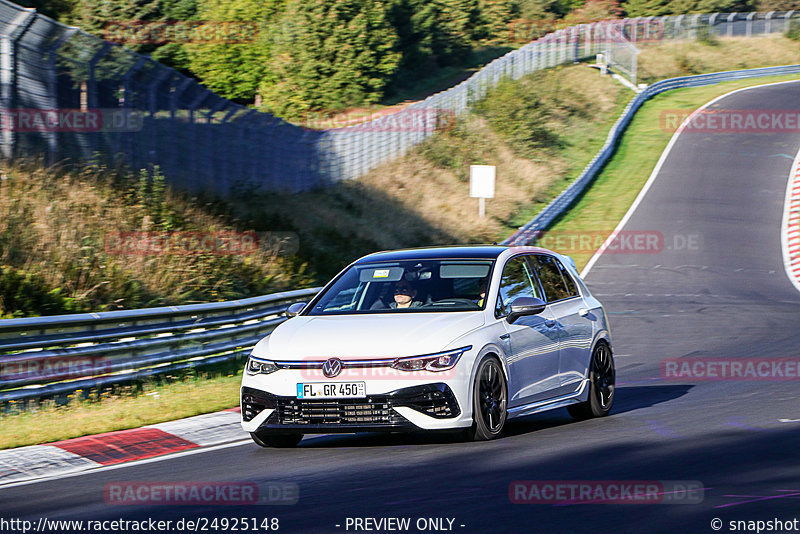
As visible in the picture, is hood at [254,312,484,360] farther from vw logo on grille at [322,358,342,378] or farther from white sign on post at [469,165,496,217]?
white sign on post at [469,165,496,217]

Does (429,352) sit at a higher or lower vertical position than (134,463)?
higher

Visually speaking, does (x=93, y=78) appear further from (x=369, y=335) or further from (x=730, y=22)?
(x=730, y=22)

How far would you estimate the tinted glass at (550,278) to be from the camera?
1077 cm

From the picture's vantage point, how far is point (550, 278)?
10969 millimetres

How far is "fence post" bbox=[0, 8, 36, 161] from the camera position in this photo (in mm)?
18922

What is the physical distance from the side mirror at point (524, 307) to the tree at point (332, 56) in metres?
54.8

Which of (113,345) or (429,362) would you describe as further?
(113,345)

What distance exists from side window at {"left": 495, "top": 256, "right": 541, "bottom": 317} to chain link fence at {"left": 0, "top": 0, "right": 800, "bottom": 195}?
1188 centimetres

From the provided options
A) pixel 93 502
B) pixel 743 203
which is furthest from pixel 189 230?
pixel 743 203

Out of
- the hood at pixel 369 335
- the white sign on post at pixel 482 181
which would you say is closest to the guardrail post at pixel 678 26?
the white sign on post at pixel 482 181

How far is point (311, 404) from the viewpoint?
28.8 ft

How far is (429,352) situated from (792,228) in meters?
31.2

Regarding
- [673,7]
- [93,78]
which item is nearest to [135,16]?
[93,78]

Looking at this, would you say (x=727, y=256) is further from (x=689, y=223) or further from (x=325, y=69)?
(x=325, y=69)
